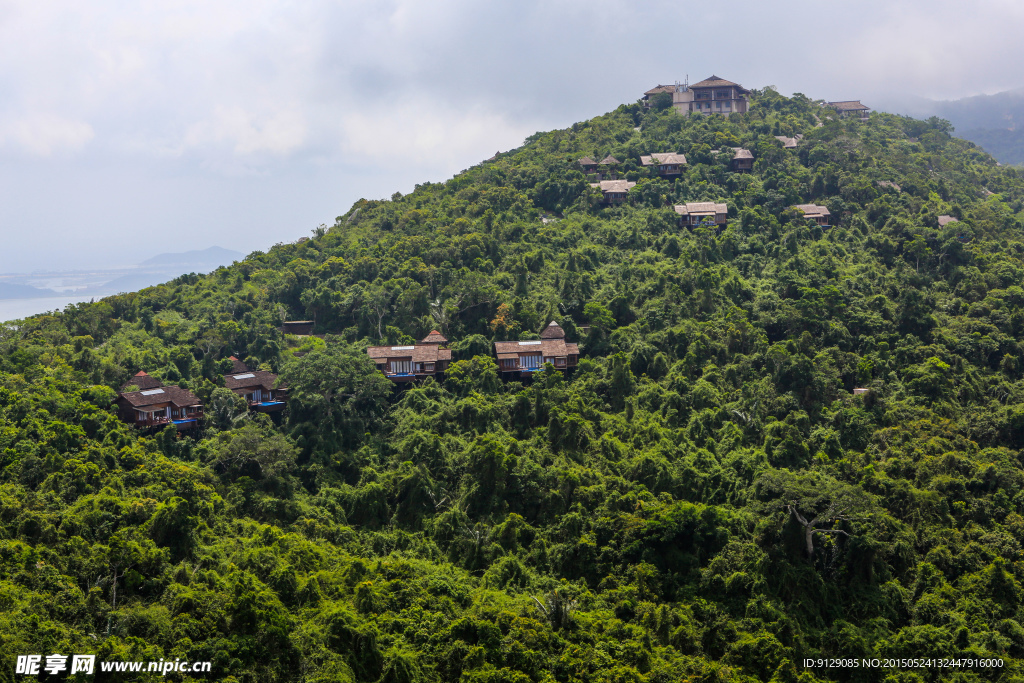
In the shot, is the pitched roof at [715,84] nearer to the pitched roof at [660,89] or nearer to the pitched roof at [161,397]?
the pitched roof at [660,89]

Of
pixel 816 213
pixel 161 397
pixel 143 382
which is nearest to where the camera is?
pixel 161 397

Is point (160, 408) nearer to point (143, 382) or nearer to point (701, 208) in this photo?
point (143, 382)

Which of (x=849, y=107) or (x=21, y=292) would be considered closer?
(x=849, y=107)

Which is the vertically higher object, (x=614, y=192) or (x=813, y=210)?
(x=614, y=192)

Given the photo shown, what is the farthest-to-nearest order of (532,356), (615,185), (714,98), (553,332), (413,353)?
(714,98), (615,185), (553,332), (413,353), (532,356)

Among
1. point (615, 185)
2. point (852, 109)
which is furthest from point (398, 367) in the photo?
point (852, 109)

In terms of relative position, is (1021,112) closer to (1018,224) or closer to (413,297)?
(1018,224)

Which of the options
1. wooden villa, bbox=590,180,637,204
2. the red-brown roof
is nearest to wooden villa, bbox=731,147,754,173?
the red-brown roof
